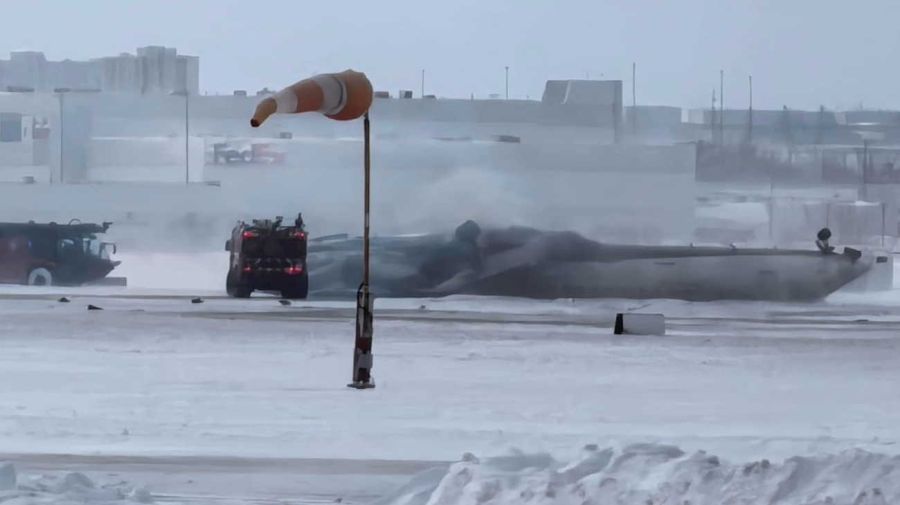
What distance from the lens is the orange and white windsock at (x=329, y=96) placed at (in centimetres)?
1202

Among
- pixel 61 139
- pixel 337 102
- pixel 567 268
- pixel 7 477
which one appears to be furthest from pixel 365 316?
pixel 61 139

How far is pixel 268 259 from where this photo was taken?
2452 cm

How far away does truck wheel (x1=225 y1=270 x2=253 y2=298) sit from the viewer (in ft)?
81.9

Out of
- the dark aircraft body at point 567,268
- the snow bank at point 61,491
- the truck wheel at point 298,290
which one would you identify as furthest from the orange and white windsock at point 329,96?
the dark aircraft body at point 567,268

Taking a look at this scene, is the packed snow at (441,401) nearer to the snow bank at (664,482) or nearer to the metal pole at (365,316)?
the snow bank at (664,482)

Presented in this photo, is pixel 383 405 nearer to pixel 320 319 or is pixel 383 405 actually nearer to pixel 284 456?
pixel 284 456

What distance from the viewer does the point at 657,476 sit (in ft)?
24.4

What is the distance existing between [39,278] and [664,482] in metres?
21.4

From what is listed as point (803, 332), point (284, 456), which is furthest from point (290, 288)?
point (284, 456)

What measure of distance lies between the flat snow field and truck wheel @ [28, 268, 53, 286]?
3063mm

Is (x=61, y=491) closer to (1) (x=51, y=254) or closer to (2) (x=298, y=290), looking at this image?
(2) (x=298, y=290)

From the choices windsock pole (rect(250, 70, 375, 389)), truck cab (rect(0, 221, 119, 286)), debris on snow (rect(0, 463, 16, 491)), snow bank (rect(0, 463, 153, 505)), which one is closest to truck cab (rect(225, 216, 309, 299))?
truck cab (rect(0, 221, 119, 286))

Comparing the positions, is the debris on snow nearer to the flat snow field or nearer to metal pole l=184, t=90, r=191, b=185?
the flat snow field

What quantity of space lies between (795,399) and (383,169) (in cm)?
1518
